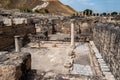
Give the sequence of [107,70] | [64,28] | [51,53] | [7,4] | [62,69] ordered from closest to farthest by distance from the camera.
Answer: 1. [107,70]
2. [62,69]
3. [51,53]
4. [64,28]
5. [7,4]

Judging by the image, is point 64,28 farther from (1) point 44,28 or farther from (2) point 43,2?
(2) point 43,2

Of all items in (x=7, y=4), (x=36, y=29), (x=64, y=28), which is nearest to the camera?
(x=36, y=29)

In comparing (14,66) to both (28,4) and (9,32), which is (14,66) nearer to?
(9,32)

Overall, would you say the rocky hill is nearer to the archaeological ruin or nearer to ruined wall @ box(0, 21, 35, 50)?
the archaeological ruin

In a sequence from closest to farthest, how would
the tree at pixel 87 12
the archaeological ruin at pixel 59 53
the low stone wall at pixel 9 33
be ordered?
1. the archaeological ruin at pixel 59 53
2. the low stone wall at pixel 9 33
3. the tree at pixel 87 12

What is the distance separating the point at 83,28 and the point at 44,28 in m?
4.95

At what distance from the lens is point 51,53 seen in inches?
590

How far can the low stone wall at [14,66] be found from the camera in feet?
9.84

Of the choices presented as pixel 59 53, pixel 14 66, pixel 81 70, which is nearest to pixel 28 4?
pixel 59 53

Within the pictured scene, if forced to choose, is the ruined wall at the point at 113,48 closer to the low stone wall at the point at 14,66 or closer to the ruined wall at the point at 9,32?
the low stone wall at the point at 14,66

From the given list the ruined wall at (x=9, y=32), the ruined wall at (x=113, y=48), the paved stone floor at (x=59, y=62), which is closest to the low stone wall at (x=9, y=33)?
the ruined wall at (x=9, y=32)

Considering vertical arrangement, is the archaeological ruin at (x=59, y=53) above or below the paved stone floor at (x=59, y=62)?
above

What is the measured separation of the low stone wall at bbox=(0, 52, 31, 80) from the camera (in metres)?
3.00

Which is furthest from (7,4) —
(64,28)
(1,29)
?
A: (1,29)
